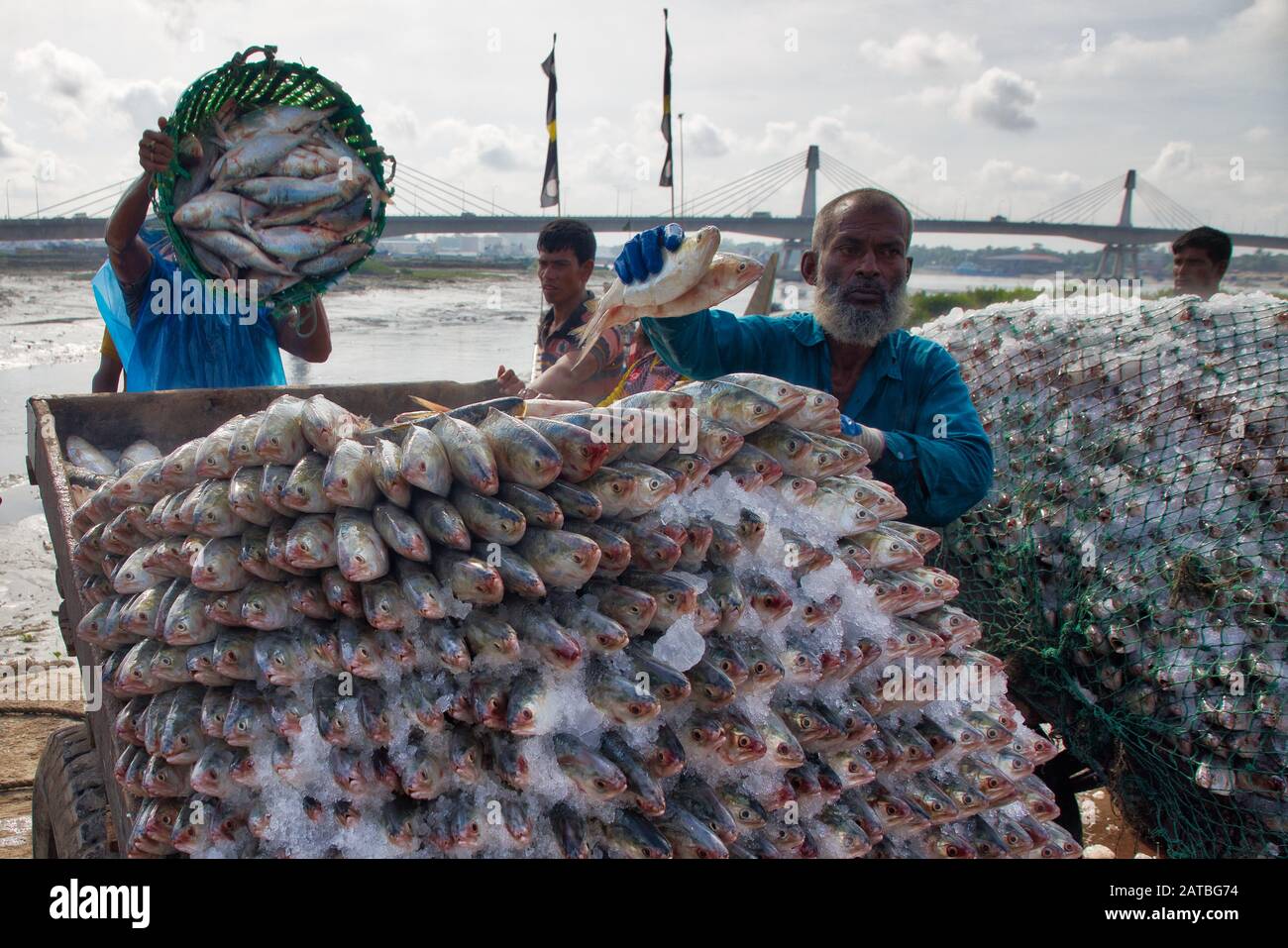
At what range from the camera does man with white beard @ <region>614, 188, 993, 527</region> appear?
114 inches

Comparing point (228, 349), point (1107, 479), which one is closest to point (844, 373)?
point (1107, 479)

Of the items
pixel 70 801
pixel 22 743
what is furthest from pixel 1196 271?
pixel 22 743

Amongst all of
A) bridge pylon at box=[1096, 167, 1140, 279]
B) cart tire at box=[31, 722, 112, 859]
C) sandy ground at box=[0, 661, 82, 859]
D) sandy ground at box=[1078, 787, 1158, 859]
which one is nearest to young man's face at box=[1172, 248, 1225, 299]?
sandy ground at box=[1078, 787, 1158, 859]

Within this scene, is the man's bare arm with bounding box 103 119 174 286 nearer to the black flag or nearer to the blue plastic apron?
the blue plastic apron

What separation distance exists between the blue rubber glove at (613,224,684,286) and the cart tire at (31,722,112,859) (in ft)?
6.38

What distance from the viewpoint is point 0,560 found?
20.6ft

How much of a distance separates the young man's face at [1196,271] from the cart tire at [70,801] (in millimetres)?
6093

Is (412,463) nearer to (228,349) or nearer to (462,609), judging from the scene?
(462,609)

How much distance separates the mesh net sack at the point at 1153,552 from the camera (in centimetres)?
267

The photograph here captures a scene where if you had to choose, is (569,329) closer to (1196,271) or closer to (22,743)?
(22,743)

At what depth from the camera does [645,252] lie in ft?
8.05

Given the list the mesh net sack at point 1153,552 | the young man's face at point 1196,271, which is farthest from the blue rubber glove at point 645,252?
the young man's face at point 1196,271

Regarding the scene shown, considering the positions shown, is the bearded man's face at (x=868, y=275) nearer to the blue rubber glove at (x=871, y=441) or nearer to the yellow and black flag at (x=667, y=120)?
the blue rubber glove at (x=871, y=441)

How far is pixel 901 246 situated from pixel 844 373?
0.48 m
